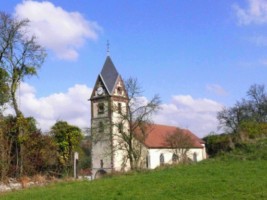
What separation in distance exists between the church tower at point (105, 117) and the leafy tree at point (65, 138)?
21.2m

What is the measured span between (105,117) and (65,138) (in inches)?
1171

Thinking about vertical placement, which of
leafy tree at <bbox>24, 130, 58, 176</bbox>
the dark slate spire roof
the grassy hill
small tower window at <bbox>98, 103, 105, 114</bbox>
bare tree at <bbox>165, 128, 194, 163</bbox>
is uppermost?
the dark slate spire roof

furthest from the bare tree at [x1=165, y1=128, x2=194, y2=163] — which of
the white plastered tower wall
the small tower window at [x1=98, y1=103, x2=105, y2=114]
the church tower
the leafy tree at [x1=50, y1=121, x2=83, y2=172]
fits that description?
the leafy tree at [x1=50, y1=121, x2=83, y2=172]

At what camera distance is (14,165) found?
26.7 m

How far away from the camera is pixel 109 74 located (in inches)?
2621

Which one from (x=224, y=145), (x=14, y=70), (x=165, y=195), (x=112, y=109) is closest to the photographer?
(x=165, y=195)

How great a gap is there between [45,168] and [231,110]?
48665 mm

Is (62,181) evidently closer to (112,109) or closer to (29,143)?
(29,143)

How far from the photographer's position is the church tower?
194 feet

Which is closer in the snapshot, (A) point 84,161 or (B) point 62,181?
(B) point 62,181

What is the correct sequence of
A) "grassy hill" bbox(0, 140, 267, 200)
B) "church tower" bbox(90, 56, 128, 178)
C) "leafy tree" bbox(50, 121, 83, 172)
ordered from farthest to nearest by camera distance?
"church tower" bbox(90, 56, 128, 178) < "leafy tree" bbox(50, 121, 83, 172) < "grassy hill" bbox(0, 140, 267, 200)

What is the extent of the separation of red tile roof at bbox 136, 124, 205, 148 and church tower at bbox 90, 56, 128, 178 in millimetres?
7045

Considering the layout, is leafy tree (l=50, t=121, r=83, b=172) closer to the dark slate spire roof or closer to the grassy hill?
the grassy hill

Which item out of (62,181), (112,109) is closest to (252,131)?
(62,181)
